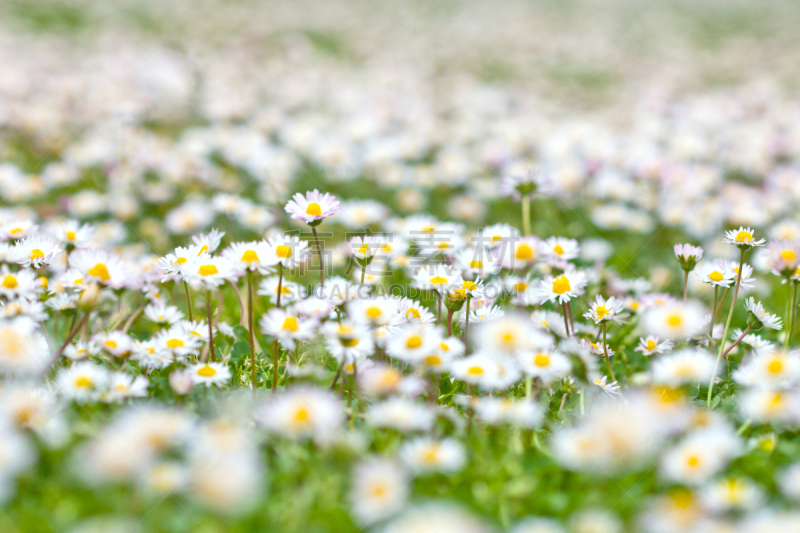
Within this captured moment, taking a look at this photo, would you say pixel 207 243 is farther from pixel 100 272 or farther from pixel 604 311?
pixel 604 311

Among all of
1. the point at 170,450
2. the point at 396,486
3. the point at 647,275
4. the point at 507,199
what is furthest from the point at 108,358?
the point at 507,199

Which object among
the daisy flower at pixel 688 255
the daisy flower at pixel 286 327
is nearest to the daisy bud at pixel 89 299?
the daisy flower at pixel 286 327

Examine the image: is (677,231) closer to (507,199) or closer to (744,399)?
(507,199)

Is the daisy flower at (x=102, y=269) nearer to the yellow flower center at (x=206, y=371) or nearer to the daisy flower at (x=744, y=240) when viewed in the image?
the yellow flower center at (x=206, y=371)

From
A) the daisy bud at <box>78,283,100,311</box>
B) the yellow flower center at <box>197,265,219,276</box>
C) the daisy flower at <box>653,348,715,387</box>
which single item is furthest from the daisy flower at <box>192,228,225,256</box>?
the daisy flower at <box>653,348,715,387</box>

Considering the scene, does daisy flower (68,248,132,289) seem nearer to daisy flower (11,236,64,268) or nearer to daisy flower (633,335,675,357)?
daisy flower (11,236,64,268)
